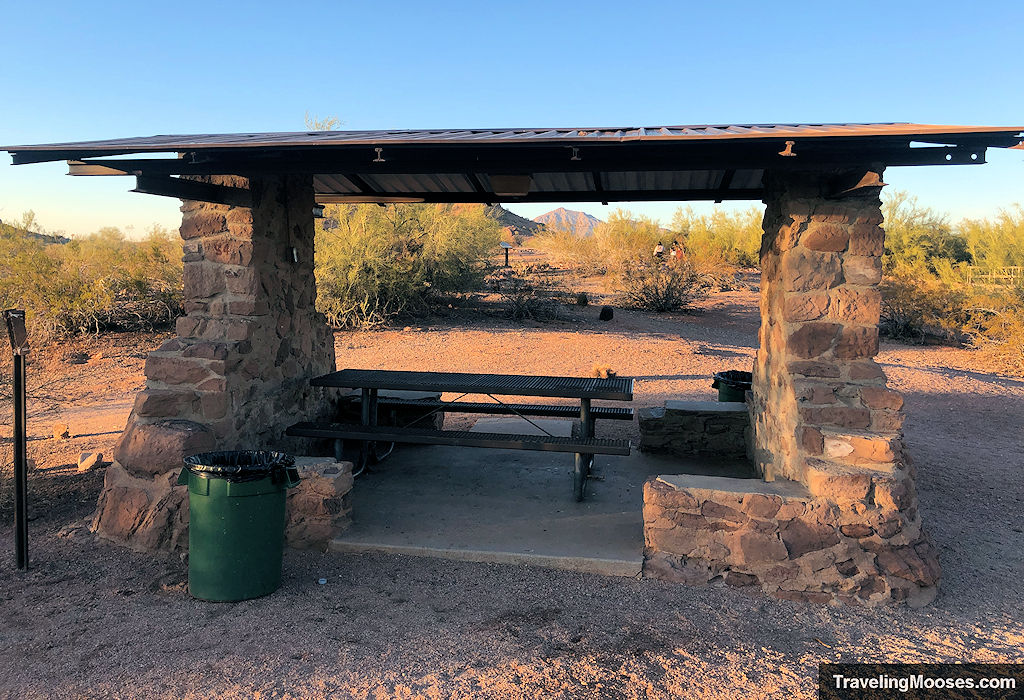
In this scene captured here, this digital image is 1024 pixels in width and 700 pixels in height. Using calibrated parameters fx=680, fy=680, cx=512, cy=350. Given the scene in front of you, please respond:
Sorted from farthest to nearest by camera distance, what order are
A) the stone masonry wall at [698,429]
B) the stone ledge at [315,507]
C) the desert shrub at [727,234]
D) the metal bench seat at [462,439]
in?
the desert shrub at [727,234] → the stone masonry wall at [698,429] → the metal bench seat at [462,439] → the stone ledge at [315,507]

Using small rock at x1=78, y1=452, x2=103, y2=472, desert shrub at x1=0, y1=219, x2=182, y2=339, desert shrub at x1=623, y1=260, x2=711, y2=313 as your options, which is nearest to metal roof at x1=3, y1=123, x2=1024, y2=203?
small rock at x1=78, y1=452, x2=103, y2=472

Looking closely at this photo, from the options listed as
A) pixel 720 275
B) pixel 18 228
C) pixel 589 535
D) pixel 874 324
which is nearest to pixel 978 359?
pixel 720 275

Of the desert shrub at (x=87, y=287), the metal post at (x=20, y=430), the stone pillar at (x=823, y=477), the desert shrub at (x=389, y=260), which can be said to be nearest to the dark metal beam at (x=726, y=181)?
the stone pillar at (x=823, y=477)

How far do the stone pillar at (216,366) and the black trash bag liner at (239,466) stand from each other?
547mm

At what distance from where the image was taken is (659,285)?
59.5 feet

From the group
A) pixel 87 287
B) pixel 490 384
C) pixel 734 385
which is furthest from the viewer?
pixel 87 287

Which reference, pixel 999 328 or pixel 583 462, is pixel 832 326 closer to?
pixel 583 462

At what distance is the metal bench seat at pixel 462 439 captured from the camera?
15.7ft

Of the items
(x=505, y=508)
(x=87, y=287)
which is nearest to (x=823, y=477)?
(x=505, y=508)

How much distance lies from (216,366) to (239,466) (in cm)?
112

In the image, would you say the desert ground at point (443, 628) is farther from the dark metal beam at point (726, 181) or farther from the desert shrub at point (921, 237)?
the desert shrub at point (921, 237)

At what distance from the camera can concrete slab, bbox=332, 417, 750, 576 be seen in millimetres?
4152

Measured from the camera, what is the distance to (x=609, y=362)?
11945 mm

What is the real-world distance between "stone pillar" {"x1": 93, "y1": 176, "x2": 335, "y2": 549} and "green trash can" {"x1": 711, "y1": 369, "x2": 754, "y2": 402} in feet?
13.8
